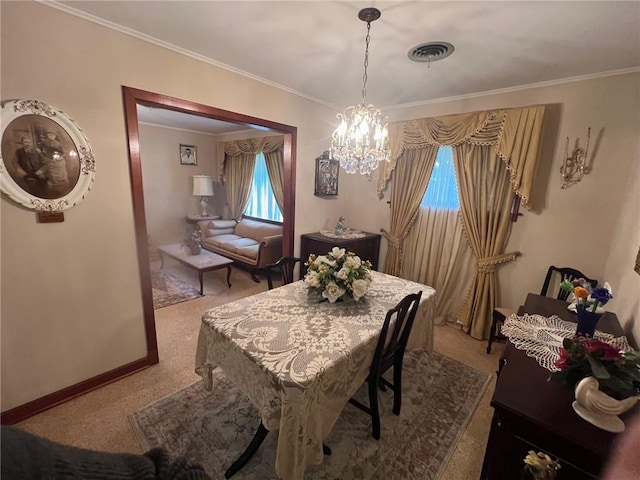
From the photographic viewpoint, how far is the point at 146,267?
214cm

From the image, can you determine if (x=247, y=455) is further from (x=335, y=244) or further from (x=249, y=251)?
(x=249, y=251)

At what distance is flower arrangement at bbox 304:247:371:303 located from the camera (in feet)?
5.56

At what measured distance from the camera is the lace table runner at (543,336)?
1.34m

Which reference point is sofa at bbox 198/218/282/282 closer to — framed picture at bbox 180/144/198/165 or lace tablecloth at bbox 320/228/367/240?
lace tablecloth at bbox 320/228/367/240

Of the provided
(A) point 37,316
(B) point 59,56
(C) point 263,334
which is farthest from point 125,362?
(B) point 59,56

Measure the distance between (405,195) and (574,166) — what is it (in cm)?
152

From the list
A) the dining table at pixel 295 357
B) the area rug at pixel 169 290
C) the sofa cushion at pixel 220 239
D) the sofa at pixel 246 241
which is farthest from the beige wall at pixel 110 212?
the sofa cushion at pixel 220 239

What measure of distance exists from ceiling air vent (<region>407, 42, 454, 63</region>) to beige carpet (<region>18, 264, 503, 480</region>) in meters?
2.58

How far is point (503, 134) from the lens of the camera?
99.6 inches

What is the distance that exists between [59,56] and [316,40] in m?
1.59

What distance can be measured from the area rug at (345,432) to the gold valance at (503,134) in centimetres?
192

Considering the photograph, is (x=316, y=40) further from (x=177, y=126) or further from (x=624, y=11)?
(x=177, y=126)

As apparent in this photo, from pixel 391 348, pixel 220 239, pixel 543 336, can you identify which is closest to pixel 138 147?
pixel 391 348

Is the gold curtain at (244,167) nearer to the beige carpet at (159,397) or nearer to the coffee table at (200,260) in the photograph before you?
the coffee table at (200,260)
